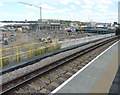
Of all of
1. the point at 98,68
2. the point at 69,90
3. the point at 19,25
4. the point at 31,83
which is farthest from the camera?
the point at 19,25

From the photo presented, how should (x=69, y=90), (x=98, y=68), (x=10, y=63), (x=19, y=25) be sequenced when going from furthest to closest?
(x=19, y=25)
(x=10, y=63)
(x=98, y=68)
(x=69, y=90)

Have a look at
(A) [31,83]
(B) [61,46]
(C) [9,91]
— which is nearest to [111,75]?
(A) [31,83]

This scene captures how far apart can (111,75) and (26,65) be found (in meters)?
6.22

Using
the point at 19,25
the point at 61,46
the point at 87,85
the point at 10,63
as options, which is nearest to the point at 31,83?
the point at 87,85

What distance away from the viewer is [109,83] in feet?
17.3

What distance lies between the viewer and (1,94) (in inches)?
192

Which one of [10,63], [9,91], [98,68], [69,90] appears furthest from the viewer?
[10,63]

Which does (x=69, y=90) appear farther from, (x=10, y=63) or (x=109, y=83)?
(x=10, y=63)

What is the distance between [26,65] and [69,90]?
16.9 ft

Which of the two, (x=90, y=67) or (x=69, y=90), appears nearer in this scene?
(x=69, y=90)

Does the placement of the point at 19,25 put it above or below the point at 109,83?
A: above

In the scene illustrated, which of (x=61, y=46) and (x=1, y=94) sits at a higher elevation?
(x=61, y=46)

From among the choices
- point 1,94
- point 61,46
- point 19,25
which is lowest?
point 1,94

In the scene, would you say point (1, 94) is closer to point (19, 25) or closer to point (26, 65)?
point (26, 65)
